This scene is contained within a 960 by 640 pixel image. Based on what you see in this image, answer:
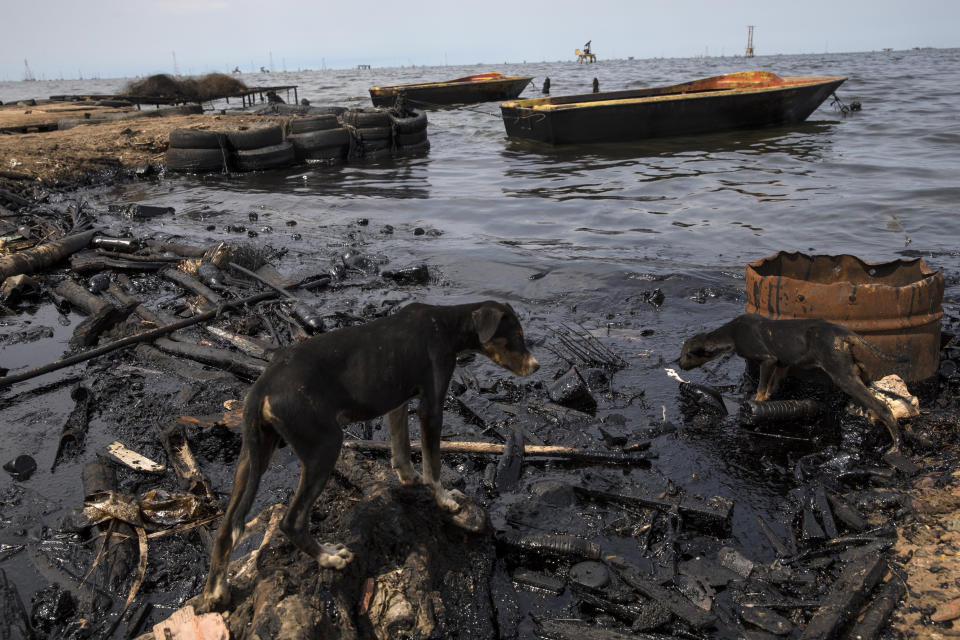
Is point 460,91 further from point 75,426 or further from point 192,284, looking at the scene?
point 75,426

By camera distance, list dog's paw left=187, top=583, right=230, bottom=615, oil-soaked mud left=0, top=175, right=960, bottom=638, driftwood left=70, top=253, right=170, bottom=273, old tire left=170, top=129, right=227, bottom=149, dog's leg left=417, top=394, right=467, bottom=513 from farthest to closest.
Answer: old tire left=170, top=129, right=227, bottom=149, driftwood left=70, top=253, right=170, bottom=273, dog's leg left=417, top=394, right=467, bottom=513, oil-soaked mud left=0, top=175, right=960, bottom=638, dog's paw left=187, top=583, right=230, bottom=615

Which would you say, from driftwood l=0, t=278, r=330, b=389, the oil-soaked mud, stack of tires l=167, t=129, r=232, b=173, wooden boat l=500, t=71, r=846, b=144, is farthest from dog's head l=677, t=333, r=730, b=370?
wooden boat l=500, t=71, r=846, b=144

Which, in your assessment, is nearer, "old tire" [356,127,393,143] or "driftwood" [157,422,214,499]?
"driftwood" [157,422,214,499]

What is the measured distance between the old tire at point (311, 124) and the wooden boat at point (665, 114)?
7.42 meters

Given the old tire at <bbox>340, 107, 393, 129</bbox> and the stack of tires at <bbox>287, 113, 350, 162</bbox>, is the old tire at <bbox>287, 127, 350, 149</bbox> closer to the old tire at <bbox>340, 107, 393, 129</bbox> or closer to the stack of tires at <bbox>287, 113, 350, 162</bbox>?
the stack of tires at <bbox>287, 113, 350, 162</bbox>

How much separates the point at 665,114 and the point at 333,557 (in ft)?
77.2

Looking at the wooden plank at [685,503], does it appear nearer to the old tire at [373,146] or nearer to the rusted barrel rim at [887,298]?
the rusted barrel rim at [887,298]

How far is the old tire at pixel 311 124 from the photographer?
21234mm

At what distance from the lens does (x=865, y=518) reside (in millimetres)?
4387

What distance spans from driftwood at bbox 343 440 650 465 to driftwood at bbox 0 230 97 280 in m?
7.44

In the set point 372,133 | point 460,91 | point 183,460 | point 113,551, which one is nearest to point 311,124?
point 372,133

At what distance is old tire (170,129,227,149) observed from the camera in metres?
19.2

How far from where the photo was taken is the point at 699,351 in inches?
251

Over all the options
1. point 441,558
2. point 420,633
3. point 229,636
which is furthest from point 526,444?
point 229,636
